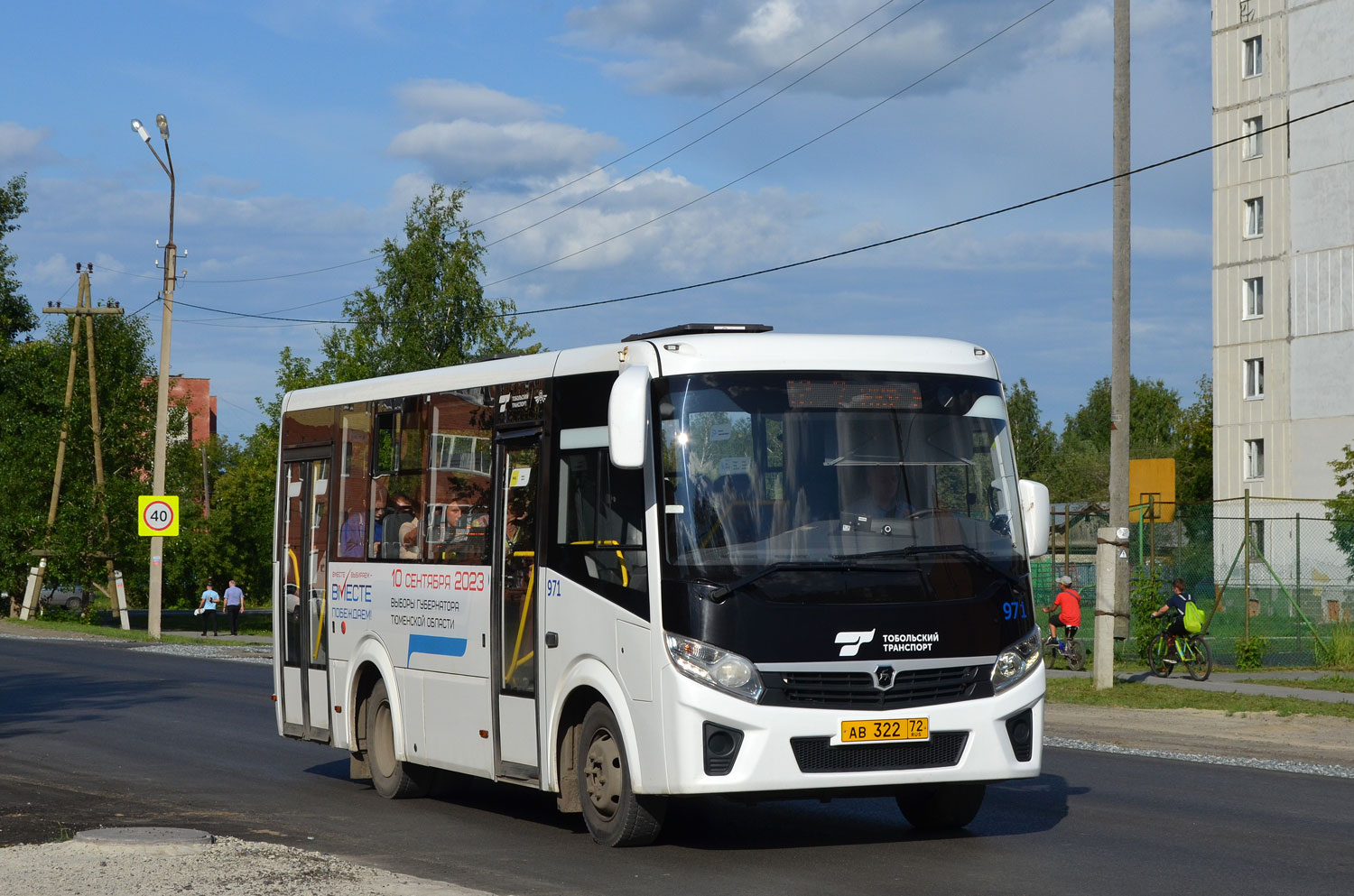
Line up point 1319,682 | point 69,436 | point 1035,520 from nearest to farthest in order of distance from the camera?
point 1035,520 < point 1319,682 < point 69,436

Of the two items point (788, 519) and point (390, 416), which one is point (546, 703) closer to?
point (788, 519)

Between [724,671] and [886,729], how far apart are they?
0.92m

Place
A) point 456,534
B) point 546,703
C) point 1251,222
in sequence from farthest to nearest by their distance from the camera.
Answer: point 1251,222 → point 456,534 → point 546,703

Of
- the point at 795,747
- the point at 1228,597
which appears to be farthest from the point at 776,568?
the point at 1228,597

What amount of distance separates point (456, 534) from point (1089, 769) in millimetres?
6215

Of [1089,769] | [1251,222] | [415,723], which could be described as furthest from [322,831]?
[1251,222]

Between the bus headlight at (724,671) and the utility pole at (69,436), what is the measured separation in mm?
48128

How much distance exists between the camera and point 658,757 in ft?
29.9

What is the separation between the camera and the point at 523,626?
10516 mm

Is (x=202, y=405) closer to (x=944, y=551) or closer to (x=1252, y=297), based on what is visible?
(x=1252, y=297)

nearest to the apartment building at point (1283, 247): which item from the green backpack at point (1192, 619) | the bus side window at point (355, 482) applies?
the green backpack at point (1192, 619)

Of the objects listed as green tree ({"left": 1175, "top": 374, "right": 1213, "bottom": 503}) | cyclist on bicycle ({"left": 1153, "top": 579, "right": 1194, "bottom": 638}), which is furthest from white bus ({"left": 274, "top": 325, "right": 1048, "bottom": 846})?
green tree ({"left": 1175, "top": 374, "right": 1213, "bottom": 503})

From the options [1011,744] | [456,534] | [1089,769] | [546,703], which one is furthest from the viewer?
[1089,769]

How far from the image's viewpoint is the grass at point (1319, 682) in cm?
2423
